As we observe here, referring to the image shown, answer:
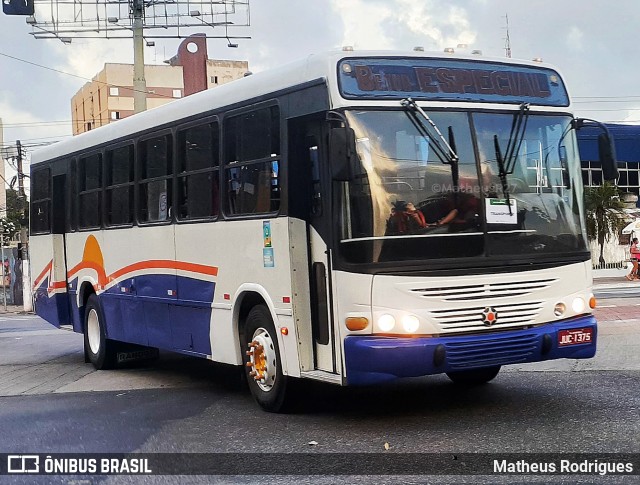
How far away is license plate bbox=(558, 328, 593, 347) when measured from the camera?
8.80 metres

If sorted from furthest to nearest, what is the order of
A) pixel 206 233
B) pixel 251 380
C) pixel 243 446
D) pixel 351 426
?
pixel 206 233
pixel 251 380
pixel 351 426
pixel 243 446

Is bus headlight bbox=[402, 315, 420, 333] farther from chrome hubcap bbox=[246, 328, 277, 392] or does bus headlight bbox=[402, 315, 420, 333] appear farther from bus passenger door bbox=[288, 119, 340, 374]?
chrome hubcap bbox=[246, 328, 277, 392]

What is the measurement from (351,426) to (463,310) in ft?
4.55

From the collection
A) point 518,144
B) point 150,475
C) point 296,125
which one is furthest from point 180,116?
point 150,475

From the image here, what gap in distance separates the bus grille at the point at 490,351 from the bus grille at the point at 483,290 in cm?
35

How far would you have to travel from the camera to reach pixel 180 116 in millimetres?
11312

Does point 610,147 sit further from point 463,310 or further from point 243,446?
point 243,446

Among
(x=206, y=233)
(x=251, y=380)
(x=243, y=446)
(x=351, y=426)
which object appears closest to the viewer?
(x=243, y=446)

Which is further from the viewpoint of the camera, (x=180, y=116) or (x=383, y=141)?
(x=180, y=116)

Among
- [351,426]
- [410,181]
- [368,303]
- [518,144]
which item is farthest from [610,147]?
[351,426]

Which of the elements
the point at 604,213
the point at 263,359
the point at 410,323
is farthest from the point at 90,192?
the point at 604,213

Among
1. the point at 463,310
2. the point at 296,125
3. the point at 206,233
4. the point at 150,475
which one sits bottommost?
the point at 150,475

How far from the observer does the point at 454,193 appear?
852 cm

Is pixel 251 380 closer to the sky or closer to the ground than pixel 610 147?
closer to the ground
